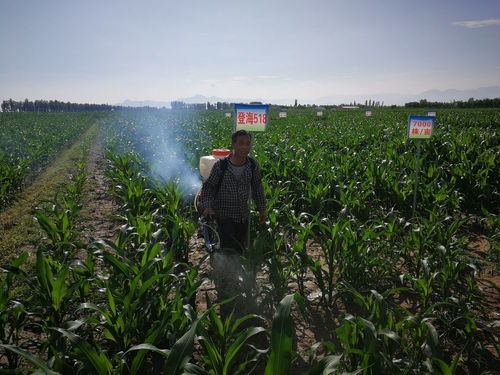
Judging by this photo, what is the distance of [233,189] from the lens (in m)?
3.32

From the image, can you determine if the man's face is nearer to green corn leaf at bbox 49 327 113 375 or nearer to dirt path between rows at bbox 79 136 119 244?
dirt path between rows at bbox 79 136 119 244

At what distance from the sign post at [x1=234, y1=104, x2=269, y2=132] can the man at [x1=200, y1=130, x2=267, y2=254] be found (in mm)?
150

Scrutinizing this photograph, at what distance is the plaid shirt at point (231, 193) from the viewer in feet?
10.8

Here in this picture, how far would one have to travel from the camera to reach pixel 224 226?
3479mm

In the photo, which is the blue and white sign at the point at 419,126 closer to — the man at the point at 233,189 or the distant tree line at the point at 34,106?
the man at the point at 233,189

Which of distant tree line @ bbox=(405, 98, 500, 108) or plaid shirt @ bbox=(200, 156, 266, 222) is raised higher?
distant tree line @ bbox=(405, 98, 500, 108)

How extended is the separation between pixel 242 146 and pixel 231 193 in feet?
1.64

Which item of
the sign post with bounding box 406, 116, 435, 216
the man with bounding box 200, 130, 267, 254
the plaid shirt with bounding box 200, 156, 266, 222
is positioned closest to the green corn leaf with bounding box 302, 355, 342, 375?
the man with bounding box 200, 130, 267, 254

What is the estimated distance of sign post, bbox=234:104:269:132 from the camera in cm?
328

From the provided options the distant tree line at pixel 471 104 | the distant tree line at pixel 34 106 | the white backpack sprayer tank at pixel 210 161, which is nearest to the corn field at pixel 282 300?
the white backpack sprayer tank at pixel 210 161

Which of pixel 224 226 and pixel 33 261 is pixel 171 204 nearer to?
pixel 224 226

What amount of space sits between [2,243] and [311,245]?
4.16 meters

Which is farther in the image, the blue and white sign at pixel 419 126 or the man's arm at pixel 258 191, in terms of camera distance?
the blue and white sign at pixel 419 126

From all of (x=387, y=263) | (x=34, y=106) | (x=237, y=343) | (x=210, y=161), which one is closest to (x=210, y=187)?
(x=210, y=161)
